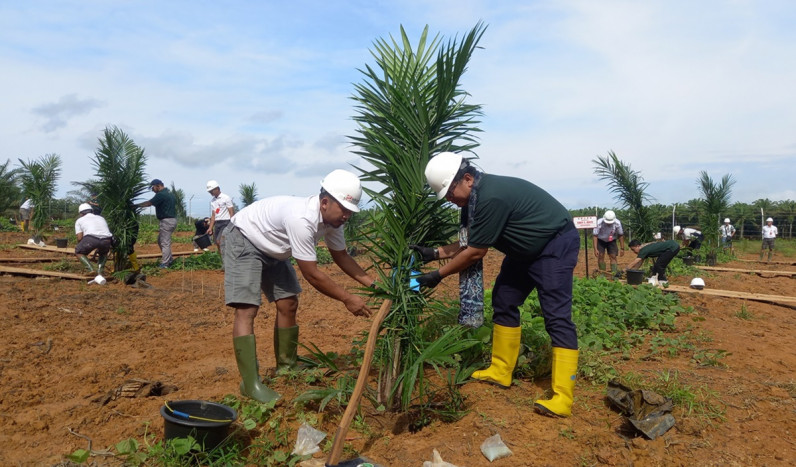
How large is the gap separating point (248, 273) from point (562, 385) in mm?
2216

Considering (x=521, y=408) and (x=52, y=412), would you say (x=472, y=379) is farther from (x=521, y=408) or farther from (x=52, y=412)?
(x=52, y=412)

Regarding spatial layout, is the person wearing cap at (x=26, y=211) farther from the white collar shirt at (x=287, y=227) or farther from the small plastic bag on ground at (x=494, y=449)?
the small plastic bag on ground at (x=494, y=449)

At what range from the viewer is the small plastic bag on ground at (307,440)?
313 cm

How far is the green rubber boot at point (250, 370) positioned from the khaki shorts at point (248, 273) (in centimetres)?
27

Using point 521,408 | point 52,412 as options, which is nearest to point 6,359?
point 52,412

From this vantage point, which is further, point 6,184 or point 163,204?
point 6,184

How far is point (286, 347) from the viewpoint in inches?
163

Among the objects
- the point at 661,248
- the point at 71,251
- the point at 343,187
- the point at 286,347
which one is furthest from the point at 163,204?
the point at 661,248

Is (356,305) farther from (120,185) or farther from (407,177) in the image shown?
(120,185)

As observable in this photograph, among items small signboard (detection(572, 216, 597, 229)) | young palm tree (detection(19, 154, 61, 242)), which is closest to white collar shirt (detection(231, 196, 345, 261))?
small signboard (detection(572, 216, 597, 229))

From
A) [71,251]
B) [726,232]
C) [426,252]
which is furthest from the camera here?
[726,232]

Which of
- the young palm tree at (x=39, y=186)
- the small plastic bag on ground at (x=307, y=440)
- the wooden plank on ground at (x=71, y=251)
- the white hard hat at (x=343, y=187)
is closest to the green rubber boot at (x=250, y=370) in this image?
the small plastic bag on ground at (x=307, y=440)

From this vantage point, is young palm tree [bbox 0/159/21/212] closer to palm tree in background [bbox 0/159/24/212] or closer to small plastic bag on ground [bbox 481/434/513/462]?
palm tree in background [bbox 0/159/24/212]

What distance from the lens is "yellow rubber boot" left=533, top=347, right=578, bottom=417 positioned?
3475 mm
